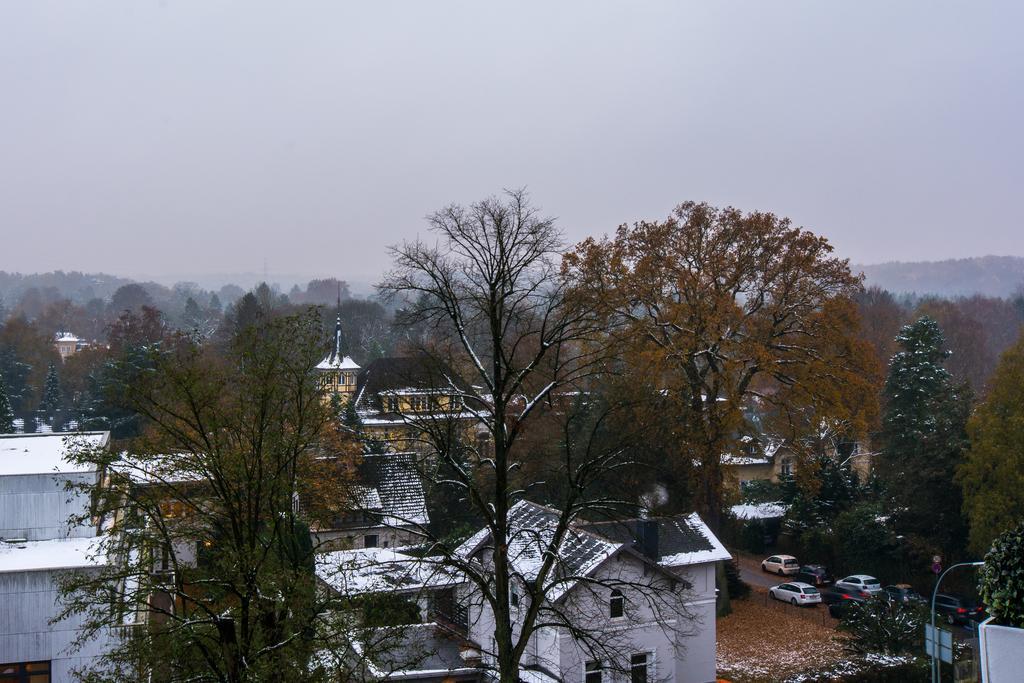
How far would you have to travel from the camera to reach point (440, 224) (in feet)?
45.9

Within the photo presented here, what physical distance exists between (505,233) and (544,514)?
9.73 meters

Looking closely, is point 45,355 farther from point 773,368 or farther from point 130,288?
point 130,288

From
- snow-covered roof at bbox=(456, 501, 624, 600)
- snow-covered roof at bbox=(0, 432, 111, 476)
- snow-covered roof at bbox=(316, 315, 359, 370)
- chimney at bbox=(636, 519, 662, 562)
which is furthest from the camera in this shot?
snow-covered roof at bbox=(316, 315, 359, 370)

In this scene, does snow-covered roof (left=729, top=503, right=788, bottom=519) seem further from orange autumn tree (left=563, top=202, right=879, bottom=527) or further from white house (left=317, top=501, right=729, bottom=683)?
white house (left=317, top=501, right=729, bottom=683)

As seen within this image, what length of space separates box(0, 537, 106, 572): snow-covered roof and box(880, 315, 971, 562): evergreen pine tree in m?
23.8

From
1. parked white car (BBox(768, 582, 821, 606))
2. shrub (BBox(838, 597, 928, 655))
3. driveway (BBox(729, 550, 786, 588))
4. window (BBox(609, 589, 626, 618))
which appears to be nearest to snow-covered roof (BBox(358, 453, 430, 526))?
window (BBox(609, 589, 626, 618))

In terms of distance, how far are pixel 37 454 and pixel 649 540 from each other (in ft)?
48.2

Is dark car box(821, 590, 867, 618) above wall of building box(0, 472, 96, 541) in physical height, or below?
below

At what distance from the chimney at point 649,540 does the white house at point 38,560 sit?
11618 mm

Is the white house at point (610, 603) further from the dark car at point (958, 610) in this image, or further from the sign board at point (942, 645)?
the dark car at point (958, 610)

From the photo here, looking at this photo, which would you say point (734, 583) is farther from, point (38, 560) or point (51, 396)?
point (51, 396)

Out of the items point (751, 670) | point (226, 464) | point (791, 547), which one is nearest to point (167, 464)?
A: point (226, 464)

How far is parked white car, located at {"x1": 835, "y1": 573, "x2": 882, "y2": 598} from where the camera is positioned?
2870cm

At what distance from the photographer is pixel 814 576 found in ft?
101
